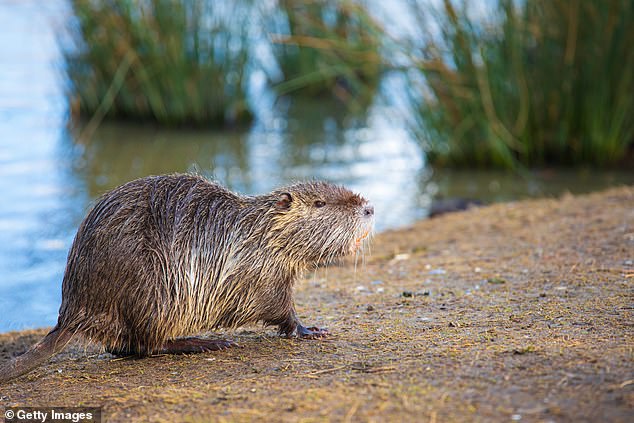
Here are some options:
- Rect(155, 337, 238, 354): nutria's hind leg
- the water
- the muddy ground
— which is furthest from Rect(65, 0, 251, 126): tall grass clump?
Rect(155, 337, 238, 354): nutria's hind leg

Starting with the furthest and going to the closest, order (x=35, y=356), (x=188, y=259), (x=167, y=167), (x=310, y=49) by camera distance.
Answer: (x=310, y=49)
(x=167, y=167)
(x=188, y=259)
(x=35, y=356)

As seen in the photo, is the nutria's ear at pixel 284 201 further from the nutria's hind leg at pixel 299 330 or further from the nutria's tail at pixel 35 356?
the nutria's tail at pixel 35 356

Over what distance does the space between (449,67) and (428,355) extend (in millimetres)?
4401

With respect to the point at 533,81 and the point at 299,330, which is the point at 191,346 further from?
the point at 533,81

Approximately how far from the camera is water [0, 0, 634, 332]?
562 centimetres

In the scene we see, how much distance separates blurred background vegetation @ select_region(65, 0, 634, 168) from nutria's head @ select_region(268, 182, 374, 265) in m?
2.80

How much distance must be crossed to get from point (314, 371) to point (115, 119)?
6736 mm

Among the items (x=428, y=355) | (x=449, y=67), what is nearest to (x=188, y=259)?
(x=428, y=355)

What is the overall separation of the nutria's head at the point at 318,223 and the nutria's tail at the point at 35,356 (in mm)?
904

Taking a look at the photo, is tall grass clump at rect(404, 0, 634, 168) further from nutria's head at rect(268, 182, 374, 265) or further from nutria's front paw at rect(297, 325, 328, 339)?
nutria's front paw at rect(297, 325, 328, 339)

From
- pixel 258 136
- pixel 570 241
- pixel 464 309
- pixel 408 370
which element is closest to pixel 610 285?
pixel 464 309

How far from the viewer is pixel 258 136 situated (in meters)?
8.82

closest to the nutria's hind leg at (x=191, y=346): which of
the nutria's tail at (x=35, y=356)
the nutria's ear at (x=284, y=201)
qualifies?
the nutria's tail at (x=35, y=356)

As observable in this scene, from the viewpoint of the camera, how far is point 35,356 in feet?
10.7
